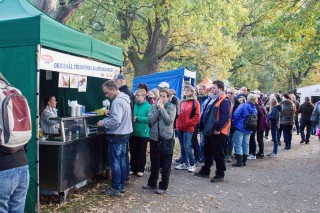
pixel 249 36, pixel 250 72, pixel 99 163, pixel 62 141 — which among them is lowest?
pixel 99 163

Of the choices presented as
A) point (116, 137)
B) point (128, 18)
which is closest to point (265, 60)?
point (128, 18)

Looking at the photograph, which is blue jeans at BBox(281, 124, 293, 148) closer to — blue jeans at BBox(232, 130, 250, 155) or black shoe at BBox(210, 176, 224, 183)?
blue jeans at BBox(232, 130, 250, 155)

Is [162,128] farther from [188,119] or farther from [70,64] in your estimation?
[70,64]

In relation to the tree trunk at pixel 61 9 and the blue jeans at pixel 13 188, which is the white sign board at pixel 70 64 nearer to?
the blue jeans at pixel 13 188

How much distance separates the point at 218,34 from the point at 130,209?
13180 mm

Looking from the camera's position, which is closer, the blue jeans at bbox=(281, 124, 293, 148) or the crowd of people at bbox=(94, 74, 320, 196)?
the crowd of people at bbox=(94, 74, 320, 196)

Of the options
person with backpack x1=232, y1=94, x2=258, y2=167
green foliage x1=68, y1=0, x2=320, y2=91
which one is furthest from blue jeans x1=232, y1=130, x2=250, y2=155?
green foliage x1=68, y1=0, x2=320, y2=91

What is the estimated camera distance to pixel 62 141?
4.99 metres

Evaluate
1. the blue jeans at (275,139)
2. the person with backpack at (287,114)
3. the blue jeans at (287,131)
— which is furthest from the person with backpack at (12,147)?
the blue jeans at (287,131)

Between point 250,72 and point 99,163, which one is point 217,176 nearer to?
point 99,163

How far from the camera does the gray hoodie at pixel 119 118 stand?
210 inches

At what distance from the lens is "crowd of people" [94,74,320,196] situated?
18.3 ft

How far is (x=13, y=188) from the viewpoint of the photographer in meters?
2.89

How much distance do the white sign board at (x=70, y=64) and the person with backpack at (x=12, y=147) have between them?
172 centimetres
